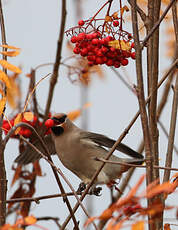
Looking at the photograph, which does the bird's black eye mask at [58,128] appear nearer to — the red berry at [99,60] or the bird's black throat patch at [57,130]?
the bird's black throat patch at [57,130]

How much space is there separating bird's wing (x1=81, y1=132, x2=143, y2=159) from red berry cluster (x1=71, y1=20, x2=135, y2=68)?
0.56 metres

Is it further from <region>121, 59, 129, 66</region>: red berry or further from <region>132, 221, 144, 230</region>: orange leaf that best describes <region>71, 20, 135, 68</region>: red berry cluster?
<region>132, 221, 144, 230</region>: orange leaf

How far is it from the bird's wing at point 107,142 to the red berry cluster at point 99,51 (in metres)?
0.56

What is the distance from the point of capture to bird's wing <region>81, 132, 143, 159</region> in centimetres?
214

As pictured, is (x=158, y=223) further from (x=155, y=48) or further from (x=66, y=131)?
(x=66, y=131)

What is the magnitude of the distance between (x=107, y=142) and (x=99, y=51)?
761mm

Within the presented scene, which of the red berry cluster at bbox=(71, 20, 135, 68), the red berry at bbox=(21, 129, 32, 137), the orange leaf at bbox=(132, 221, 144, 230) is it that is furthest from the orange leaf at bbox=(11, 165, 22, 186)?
the orange leaf at bbox=(132, 221, 144, 230)

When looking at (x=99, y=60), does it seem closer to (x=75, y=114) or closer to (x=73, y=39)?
(x=73, y=39)

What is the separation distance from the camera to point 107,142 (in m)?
2.32

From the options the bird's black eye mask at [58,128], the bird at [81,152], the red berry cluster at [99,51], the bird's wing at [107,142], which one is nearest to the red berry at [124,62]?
the red berry cluster at [99,51]

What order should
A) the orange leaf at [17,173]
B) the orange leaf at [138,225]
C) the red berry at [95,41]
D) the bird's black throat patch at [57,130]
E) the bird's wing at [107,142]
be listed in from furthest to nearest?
the bird's black throat patch at [57,130]
the orange leaf at [17,173]
the bird's wing at [107,142]
the red berry at [95,41]
the orange leaf at [138,225]

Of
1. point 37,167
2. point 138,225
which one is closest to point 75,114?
point 37,167

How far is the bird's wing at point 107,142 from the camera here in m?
2.14

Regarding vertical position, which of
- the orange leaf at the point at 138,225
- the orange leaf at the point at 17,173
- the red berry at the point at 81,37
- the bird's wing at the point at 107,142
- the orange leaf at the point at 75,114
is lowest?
the orange leaf at the point at 17,173
